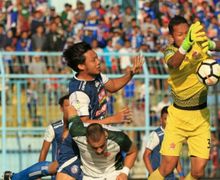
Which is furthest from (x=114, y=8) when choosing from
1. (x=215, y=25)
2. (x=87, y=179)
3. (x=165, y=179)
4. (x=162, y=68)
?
(x=87, y=179)

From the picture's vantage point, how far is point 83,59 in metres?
12.2

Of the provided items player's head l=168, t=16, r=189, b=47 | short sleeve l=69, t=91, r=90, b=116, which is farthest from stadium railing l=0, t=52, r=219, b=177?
short sleeve l=69, t=91, r=90, b=116

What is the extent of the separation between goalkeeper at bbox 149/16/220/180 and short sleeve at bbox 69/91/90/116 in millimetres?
1374

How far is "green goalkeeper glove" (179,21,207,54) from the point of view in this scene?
11945 millimetres

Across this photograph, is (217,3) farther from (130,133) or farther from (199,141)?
(199,141)

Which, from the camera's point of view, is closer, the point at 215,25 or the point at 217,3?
the point at 215,25

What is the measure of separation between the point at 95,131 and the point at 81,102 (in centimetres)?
95

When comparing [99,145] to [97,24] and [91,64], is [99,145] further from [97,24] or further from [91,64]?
→ [97,24]

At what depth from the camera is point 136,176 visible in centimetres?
1986

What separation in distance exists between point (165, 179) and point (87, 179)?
8.29 feet

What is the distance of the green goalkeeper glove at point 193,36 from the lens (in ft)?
39.2

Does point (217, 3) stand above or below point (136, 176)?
above

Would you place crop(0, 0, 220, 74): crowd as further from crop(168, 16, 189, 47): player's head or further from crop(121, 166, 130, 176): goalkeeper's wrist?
crop(121, 166, 130, 176): goalkeeper's wrist

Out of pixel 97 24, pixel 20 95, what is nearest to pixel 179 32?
pixel 20 95
